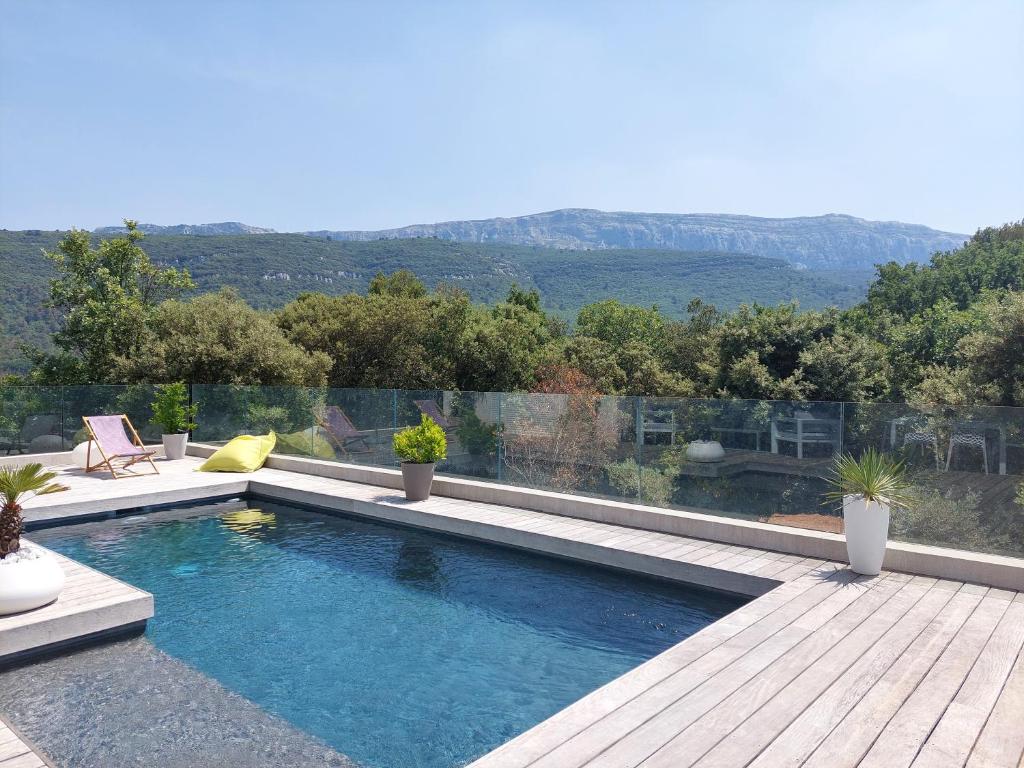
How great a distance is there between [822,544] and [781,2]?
806 centimetres

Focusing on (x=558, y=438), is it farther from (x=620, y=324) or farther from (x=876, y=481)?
(x=620, y=324)

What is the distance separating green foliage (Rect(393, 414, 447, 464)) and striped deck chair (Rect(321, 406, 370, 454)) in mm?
2015

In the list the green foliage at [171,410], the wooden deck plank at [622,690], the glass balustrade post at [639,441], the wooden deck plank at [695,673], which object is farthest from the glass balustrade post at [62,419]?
the wooden deck plank at [695,673]

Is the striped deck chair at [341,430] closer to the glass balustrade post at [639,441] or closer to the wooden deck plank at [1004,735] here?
the glass balustrade post at [639,441]

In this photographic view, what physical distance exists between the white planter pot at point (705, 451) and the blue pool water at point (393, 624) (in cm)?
160

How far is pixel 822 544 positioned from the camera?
631cm

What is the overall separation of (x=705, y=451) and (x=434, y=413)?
12.6 feet

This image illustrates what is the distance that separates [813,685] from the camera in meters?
3.68

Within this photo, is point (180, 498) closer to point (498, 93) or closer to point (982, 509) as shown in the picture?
point (982, 509)

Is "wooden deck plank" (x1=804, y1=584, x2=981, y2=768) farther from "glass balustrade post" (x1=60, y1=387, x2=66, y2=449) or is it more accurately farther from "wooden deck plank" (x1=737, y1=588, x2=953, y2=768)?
"glass balustrade post" (x1=60, y1=387, x2=66, y2=449)

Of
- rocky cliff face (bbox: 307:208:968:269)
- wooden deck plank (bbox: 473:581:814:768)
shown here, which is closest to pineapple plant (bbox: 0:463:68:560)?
wooden deck plank (bbox: 473:581:814:768)

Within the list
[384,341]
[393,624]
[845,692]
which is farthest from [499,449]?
[384,341]

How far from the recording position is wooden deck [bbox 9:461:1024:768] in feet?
9.80

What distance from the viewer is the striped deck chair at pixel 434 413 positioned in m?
9.62
